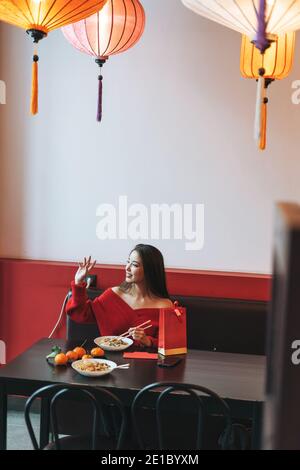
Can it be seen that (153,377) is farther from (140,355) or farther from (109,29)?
(109,29)

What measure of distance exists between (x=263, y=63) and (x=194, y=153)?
0.88 meters

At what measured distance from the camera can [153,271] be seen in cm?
316

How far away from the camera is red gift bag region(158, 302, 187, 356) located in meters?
2.72

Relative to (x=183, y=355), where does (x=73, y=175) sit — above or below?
above

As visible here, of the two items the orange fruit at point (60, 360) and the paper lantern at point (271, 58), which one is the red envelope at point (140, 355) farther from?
the paper lantern at point (271, 58)

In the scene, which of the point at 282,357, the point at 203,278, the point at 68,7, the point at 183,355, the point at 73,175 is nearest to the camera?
the point at 282,357

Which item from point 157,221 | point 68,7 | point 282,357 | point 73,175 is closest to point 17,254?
point 73,175

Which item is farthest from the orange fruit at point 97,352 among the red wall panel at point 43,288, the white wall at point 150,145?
the white wall at point 150,145

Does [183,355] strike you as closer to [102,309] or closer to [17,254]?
[102,309]

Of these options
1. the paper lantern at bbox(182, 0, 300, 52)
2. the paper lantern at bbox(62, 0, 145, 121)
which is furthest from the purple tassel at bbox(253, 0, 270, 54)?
the paper lantern at bbox(62, 0, 145, 121)

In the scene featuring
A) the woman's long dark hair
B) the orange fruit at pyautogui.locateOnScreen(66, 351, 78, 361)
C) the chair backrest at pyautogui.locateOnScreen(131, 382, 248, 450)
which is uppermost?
the woman's long dark hair

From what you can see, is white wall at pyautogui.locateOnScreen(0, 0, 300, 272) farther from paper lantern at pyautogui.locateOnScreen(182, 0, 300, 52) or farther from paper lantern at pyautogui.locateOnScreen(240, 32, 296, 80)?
paper lantern at pyautogui.locateOnScreen(182, 0, 300, 52)

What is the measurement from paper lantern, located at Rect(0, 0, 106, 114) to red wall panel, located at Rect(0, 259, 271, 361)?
168cm

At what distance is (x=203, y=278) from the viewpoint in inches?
142
